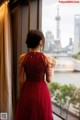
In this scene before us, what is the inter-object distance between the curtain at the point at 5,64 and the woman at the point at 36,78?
49.7 inches

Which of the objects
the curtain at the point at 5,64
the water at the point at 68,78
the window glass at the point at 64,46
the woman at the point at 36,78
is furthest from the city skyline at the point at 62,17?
the curtain at the point at 5,64

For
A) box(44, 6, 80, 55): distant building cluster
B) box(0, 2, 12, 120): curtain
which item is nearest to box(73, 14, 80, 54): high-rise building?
box(44, 6, 80, 55): distant building cluster

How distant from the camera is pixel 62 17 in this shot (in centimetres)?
288

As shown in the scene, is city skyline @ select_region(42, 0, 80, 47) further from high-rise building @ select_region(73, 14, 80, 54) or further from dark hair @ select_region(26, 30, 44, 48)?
dark hair @ select_region(26, 30, 44, 48)

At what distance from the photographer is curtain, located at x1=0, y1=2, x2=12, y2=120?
362 centimetres

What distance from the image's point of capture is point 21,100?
2.43 meters

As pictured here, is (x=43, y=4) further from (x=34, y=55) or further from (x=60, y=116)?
(x=60, y=116)

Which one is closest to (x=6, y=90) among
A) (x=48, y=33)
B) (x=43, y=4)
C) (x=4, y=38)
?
(x=4, y=38)

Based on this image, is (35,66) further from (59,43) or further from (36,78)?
(59,43)

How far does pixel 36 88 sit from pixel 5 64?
4.59 feet

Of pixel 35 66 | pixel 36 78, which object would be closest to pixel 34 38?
pixel 35 66

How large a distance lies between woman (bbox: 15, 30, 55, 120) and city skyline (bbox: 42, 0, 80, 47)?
61 cm

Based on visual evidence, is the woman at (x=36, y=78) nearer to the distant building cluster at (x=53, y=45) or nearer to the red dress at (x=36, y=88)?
the red dress at (x=36, y=88)

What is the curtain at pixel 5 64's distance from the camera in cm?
362
